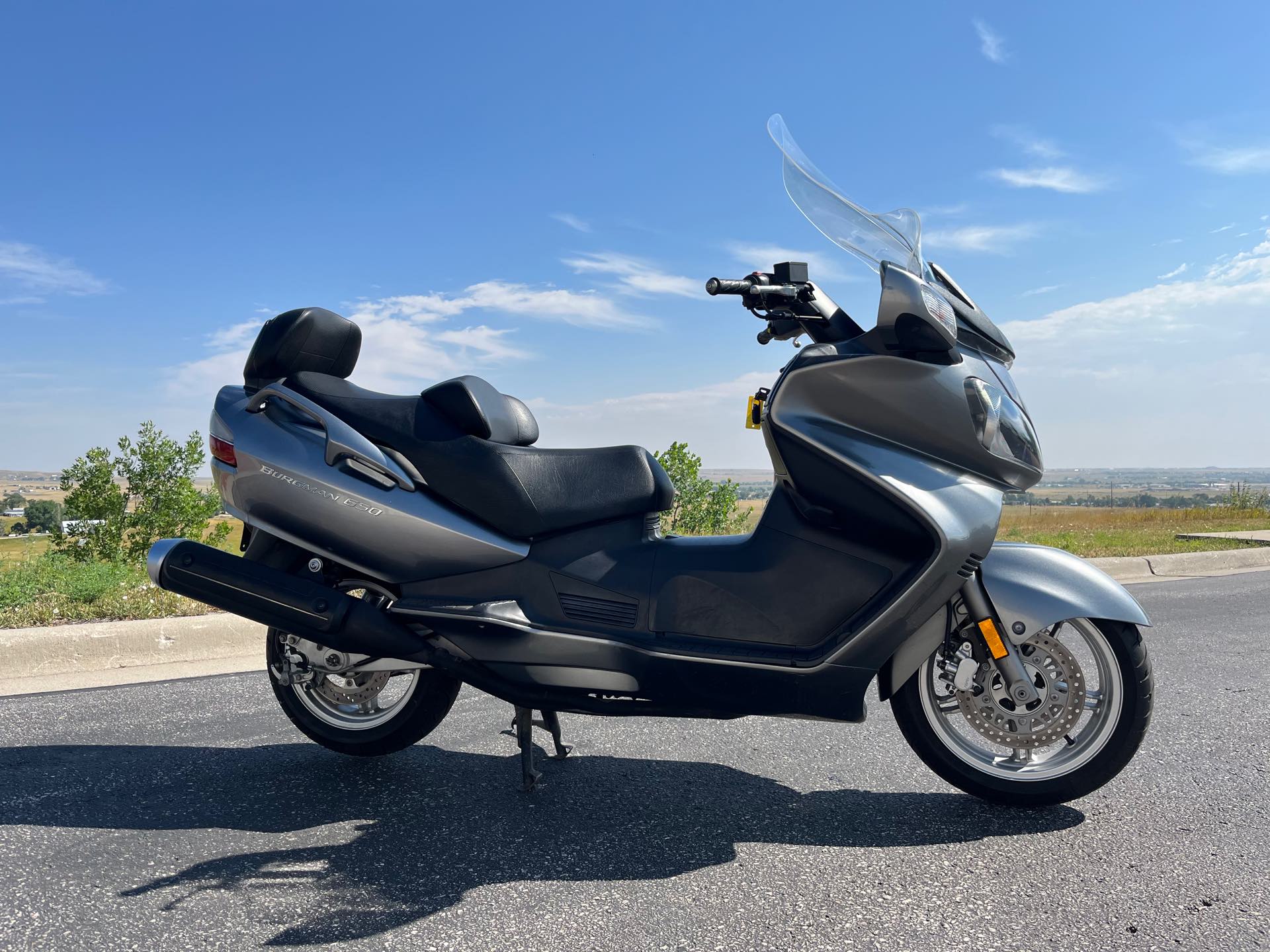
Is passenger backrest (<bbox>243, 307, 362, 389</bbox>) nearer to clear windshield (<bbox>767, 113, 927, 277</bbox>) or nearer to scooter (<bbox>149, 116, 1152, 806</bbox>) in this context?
scooter (<bbox>149, 116, 1152, 806</bbox>)

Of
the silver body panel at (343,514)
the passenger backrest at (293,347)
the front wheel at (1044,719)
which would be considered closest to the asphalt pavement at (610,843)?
the front wheel at (1044,719)

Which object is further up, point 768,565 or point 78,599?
point 768,565

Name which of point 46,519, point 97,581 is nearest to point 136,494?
point 46,519

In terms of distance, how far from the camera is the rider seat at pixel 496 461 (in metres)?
2.85

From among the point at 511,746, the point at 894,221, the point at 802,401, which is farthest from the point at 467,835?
the point at 894,221

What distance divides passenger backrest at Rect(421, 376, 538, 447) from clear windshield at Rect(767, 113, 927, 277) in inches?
49.0

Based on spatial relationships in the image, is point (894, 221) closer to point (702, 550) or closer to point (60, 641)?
point (702, 550)

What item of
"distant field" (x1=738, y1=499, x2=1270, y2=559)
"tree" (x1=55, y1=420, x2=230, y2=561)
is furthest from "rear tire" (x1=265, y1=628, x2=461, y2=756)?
"tree" (x1=55, y1=420, x2=230, y2=561)

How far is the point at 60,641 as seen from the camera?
14.8 ft

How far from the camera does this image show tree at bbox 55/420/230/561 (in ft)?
29.4

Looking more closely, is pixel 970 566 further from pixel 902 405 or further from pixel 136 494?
pixel 136 494

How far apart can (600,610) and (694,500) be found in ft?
27.8

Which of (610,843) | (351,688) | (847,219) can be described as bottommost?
(610,843)

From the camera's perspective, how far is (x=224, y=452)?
3086 millimetres
